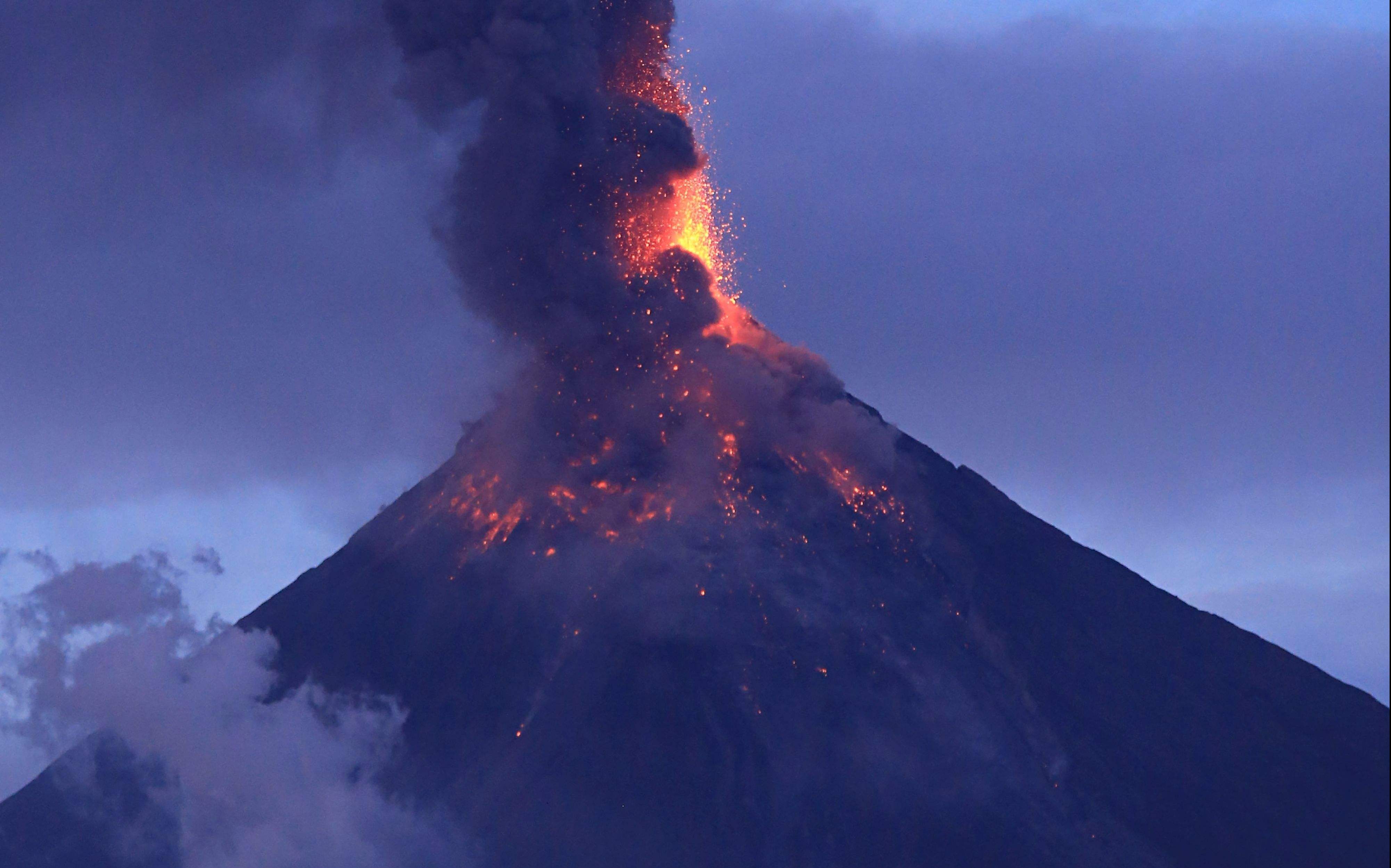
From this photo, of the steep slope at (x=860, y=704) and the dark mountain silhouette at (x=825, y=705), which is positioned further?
the dark mountain silhouette at (x=825, y=705)

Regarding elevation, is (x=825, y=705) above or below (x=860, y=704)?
below

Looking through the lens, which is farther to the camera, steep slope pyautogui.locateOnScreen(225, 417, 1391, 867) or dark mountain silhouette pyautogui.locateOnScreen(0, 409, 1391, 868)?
dark mountain silhouette pyautogui.locateOnScreen(0, 409, 1391, 868)

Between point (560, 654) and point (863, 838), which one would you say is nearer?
point (863, 838)

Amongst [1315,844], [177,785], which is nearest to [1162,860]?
[1315,844]

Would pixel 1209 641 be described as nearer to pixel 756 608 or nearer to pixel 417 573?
pixel 756 608
